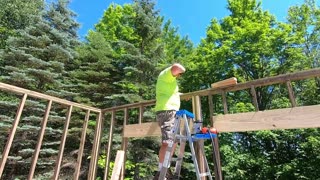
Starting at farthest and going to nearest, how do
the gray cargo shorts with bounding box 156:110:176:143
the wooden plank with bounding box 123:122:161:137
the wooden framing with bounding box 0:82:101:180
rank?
the wooden plank with bounding box 123:122:161:137 < the wooden framing with bounding box 0:82:101:180 < the gray cargo shorts with bounding box 156:110:176:143

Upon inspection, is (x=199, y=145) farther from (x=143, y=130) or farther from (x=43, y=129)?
(x=43, y=129)

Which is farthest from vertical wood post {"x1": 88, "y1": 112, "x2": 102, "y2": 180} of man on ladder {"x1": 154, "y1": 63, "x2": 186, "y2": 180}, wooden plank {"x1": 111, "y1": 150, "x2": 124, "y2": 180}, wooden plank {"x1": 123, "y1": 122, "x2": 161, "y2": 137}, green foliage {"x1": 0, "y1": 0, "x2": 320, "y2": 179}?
green foliage {"x1": 0, "y1": 0, "x2": 320, "y2": 179}

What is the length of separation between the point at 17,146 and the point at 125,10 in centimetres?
→ 810

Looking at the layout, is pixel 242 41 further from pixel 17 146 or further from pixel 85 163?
pixel 17 146

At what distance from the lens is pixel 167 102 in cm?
242

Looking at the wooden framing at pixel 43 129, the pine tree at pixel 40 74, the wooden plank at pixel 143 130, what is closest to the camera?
the wooden framing at pixel 43 129

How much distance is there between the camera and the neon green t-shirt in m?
2.42

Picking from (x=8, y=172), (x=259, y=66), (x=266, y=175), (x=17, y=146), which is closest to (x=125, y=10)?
(x=259, y=66)

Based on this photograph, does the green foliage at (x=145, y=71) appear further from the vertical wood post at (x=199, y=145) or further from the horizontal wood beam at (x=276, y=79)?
the horizontal wood beam at (x=276, y=79)

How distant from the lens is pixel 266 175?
27.3 ft

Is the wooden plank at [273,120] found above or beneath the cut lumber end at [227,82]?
beneath

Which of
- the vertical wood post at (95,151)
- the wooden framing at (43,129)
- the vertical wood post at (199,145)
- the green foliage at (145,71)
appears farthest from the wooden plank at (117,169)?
the green foliage at (145,71)

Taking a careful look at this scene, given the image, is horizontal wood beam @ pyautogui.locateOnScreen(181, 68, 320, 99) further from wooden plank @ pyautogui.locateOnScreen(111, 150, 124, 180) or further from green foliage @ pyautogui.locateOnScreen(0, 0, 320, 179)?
green foliage @ pyautogui.locateOnScreen(0, 0, 320, 179)

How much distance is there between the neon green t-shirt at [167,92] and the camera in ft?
7.95
